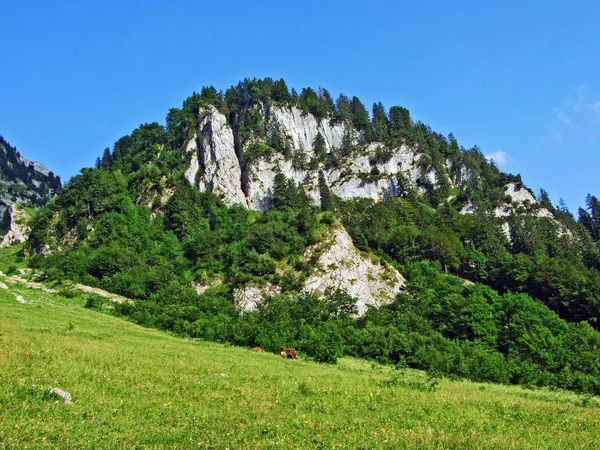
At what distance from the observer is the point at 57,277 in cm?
7025

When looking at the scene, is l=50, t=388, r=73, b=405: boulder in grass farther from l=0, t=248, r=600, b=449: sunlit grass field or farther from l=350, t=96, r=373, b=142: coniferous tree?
l=350, t=96, r=373, b=142: coniferous tree

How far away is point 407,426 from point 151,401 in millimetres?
9634

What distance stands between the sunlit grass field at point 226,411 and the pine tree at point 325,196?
100485 mm

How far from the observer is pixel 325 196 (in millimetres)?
129750

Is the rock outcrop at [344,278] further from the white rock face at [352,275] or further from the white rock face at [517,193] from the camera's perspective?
the white rock face at [517,193]

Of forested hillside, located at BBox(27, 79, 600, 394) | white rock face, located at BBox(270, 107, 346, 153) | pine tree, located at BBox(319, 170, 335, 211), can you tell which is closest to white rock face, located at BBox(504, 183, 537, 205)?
forested hillside, located at BBox(27, 79, 600, 394)

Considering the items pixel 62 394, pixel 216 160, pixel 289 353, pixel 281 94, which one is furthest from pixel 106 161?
pixel 62 394

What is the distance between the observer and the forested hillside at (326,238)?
5653 centimetres

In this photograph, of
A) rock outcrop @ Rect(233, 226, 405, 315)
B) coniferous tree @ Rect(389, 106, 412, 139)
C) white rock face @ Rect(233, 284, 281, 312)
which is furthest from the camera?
coniferous tree @ Rect(389, 106, 412, 139)

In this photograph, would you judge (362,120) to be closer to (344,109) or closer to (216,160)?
(344,109)

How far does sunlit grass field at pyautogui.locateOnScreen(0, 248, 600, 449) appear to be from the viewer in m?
12.4

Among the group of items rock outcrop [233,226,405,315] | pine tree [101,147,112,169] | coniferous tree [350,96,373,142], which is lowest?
rock outcrop [233,226,405,315]

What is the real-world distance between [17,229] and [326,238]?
115417mm

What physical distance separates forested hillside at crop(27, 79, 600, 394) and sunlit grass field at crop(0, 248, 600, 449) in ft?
80.5
